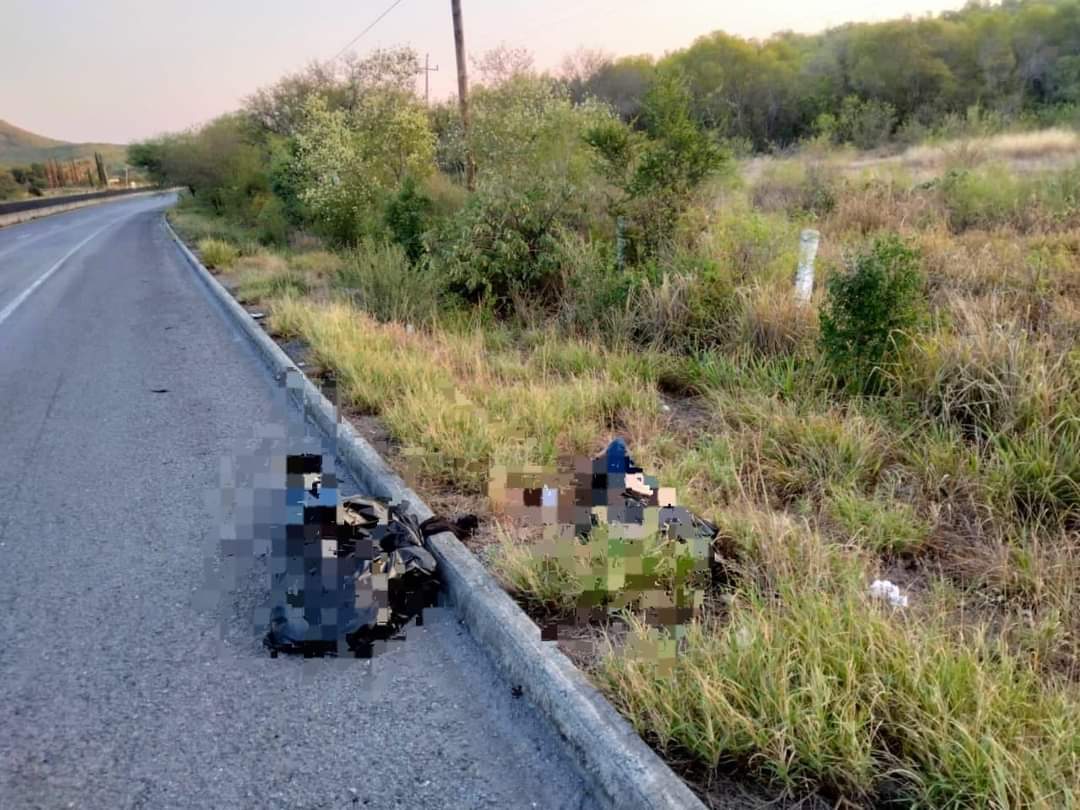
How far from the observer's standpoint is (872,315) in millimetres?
4820

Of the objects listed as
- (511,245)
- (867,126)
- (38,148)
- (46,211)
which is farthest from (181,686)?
(38,148)

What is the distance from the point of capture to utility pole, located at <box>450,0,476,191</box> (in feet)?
45.3

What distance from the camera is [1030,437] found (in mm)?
3855

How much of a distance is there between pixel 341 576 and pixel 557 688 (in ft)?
3.40

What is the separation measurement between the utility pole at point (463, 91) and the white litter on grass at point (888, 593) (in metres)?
11.5

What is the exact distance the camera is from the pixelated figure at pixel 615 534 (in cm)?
287

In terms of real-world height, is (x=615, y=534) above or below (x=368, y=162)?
below

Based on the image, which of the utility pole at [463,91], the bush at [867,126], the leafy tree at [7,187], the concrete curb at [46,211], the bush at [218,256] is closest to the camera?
the utility pole at [463,91]

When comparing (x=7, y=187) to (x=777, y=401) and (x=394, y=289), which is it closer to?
(x=394, y=289)

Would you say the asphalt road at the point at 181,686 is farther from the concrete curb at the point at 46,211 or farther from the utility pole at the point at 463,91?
the concrete curb at the point at 46,211

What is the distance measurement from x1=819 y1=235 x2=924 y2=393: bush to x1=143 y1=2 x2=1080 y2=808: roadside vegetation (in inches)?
0.7

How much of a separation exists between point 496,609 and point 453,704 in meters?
0.41

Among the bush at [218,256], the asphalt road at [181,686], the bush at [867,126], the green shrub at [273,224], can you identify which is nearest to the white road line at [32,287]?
the bush at [218,256]

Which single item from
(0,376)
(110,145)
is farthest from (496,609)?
(110,145)
